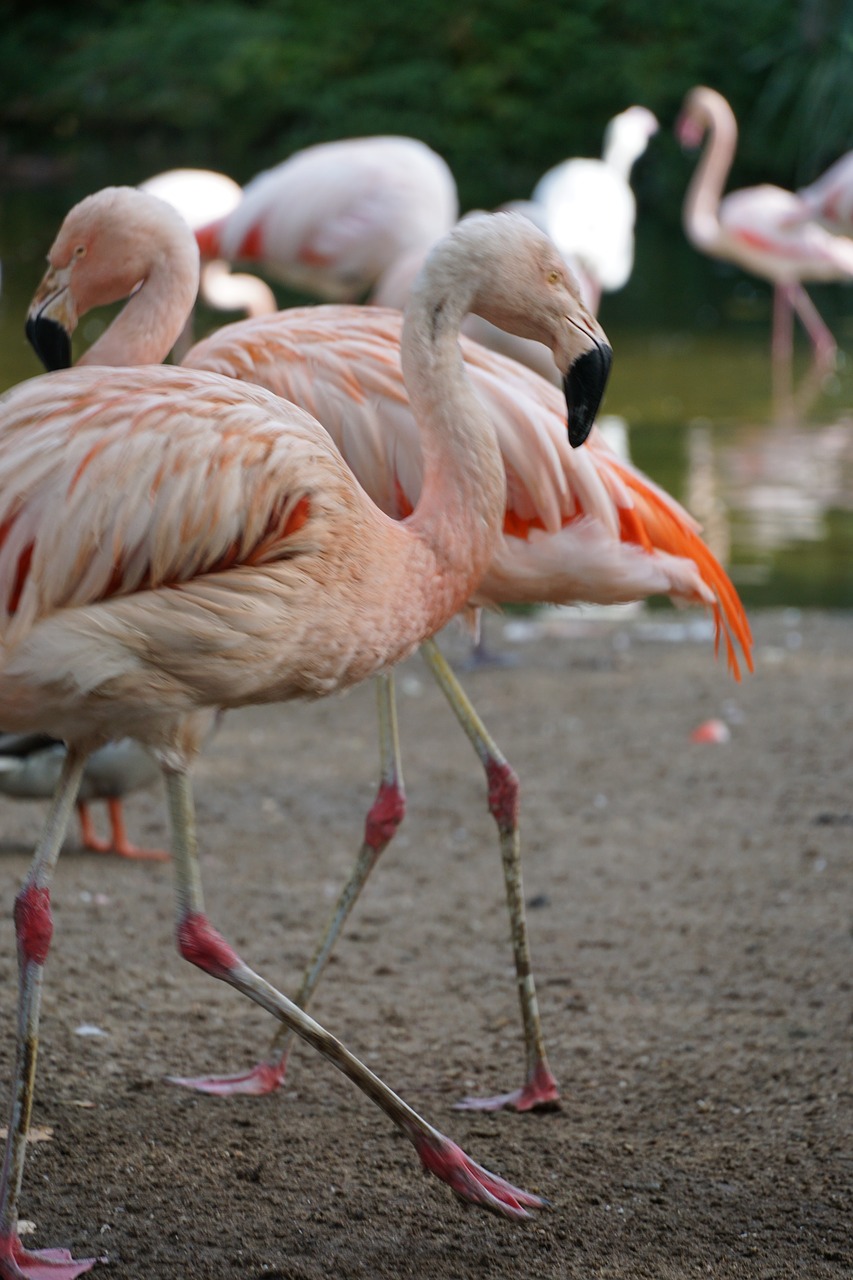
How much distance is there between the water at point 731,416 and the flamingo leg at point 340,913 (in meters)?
4.01

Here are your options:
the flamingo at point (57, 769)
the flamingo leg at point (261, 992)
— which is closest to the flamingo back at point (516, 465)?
the flamingo leg at point (261, 992)

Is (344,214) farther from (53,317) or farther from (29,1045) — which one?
(29,1045)

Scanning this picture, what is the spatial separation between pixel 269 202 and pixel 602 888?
377 centimetres

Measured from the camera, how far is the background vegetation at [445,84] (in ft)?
→ 75.0

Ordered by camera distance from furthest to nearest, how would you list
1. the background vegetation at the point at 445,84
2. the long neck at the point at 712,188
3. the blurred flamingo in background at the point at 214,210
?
1. the background vegetation at the point at 445,84
2. the long neck at the point at 712,188
3. the blurred flamingo in background at the point at 214,210

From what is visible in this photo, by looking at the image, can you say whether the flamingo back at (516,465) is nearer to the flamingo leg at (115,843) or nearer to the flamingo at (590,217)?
the flamingo leg at (115,843)

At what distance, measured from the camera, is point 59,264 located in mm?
2877

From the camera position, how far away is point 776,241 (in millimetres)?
13516

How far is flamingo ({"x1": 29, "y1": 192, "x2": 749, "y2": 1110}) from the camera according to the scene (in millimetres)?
2875

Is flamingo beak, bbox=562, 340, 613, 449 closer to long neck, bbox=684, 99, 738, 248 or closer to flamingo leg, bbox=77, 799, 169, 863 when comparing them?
flamingo leg, bbox=77, 799, 169, 863

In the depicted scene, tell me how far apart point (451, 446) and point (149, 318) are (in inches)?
27.9

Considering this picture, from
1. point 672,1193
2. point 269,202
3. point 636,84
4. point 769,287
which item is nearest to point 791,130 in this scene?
point 636,84

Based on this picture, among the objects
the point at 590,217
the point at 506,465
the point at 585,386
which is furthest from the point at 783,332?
the point at 585,386

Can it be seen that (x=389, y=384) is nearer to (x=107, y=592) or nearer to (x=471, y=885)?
(x=107, y=592)
